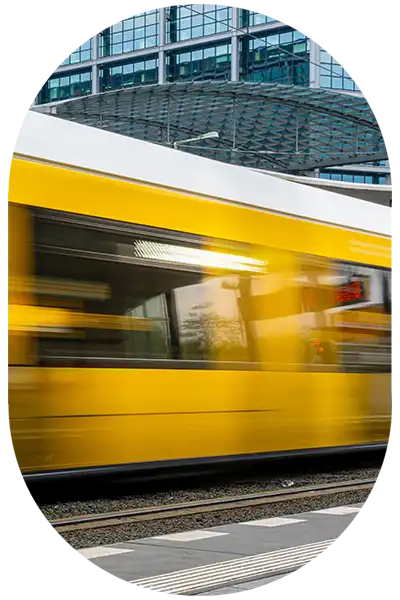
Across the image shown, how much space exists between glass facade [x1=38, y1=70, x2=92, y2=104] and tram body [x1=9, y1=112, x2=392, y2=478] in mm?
460

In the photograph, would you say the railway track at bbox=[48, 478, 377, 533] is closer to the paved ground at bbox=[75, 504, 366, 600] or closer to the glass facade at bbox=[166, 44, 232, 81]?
the paved ground at bbox=[75, 504, 366, 600]

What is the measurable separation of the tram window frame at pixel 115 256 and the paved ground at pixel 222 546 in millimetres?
567

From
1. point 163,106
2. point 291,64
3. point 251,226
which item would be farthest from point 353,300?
point 291,64

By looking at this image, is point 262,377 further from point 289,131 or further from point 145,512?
point 289,131

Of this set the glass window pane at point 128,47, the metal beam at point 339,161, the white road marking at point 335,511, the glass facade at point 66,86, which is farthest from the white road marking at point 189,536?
the glass window pane at point 128,47

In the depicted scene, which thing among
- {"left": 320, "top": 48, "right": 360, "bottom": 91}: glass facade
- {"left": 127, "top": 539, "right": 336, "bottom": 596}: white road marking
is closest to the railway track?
{"left": 127, "top": 539, "right": 336, "bottom": 596}: white road marking

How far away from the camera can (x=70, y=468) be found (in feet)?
9.56

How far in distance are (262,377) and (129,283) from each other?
0.75m

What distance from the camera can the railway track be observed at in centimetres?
278

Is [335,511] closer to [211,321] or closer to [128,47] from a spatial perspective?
[211,321]

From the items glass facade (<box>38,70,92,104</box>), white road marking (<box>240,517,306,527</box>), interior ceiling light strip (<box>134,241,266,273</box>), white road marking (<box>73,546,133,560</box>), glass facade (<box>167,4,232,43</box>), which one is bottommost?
white road marking (<box>240,517,306,527</box>)

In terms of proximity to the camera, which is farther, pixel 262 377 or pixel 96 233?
pixel 262 377

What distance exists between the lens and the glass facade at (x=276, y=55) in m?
2.12

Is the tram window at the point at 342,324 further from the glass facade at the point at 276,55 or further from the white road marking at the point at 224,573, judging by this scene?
the glass facade at the point at 276,55
